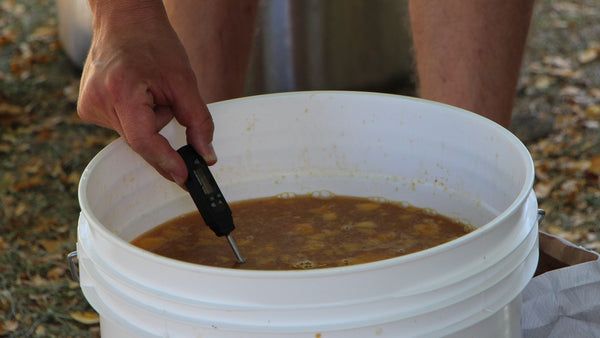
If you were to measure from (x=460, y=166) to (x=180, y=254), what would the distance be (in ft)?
1.25

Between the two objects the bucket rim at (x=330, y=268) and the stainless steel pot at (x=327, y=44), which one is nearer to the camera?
the bucket rim at (x=330, y=268)

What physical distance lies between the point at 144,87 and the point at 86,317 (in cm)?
79

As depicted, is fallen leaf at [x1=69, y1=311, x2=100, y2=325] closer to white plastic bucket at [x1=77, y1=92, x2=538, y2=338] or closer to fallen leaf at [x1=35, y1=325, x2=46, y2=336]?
fallen leaf at [x1=35, y1=325, x2=46, y2=336]

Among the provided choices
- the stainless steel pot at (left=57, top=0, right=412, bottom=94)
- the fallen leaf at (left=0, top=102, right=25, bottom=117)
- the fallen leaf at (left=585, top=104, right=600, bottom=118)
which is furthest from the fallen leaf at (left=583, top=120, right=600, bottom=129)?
the fallen leaf at (left=0, top=102, right=25, bottom=117)

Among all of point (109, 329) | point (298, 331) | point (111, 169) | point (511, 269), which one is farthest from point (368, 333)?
point (111, 169)

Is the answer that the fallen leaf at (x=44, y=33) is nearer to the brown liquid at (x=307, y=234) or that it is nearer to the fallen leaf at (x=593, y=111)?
the fallen leaf at (x=593, y=111)

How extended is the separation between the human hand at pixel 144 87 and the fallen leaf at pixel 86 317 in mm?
677

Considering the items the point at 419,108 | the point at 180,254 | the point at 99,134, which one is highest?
the point at 419,108

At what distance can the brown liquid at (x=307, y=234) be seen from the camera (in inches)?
46.4

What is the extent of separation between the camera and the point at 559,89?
9.05 feet

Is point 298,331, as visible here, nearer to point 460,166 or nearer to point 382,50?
point 460,166

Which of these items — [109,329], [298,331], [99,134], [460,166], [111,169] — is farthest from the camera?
[99,134]

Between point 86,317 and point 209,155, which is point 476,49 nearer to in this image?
point 209,155

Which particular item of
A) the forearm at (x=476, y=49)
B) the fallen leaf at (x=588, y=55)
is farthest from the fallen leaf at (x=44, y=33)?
the forearm at (x=476, y=49)
